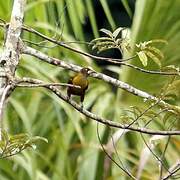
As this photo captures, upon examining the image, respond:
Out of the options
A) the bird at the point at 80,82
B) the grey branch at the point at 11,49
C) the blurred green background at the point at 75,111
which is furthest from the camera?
the blurred green background at the point at 75,111

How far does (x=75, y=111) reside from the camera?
2740 millimetres

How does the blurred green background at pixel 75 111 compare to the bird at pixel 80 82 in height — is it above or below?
above

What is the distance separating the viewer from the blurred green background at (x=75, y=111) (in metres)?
2.54

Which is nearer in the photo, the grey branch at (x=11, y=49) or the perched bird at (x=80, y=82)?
the grey branch at (x=11, y=49)

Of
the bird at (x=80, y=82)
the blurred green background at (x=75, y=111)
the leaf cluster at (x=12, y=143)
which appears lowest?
the leaf cluster at (x=12, y=143)

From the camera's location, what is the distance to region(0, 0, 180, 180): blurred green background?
2.54m

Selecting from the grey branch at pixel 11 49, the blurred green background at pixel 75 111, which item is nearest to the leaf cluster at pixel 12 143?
the grey branch at pixel 11 49

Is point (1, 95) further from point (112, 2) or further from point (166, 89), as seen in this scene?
point (112, 2)

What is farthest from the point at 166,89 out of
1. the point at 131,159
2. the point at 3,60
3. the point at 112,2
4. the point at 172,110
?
the point at 112,2

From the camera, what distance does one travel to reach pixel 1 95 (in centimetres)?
110

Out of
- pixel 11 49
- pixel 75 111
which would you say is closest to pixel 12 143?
pixel 11 49

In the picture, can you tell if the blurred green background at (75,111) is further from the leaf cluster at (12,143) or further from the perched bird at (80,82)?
the leaf cluster at (12,143)

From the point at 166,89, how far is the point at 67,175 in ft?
5.07

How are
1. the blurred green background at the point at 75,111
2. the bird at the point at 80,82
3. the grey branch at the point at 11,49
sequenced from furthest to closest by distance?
the blurred green background at the point at 75,111
the bird at the point at 80,82
the grey branch at the point at 11,49
